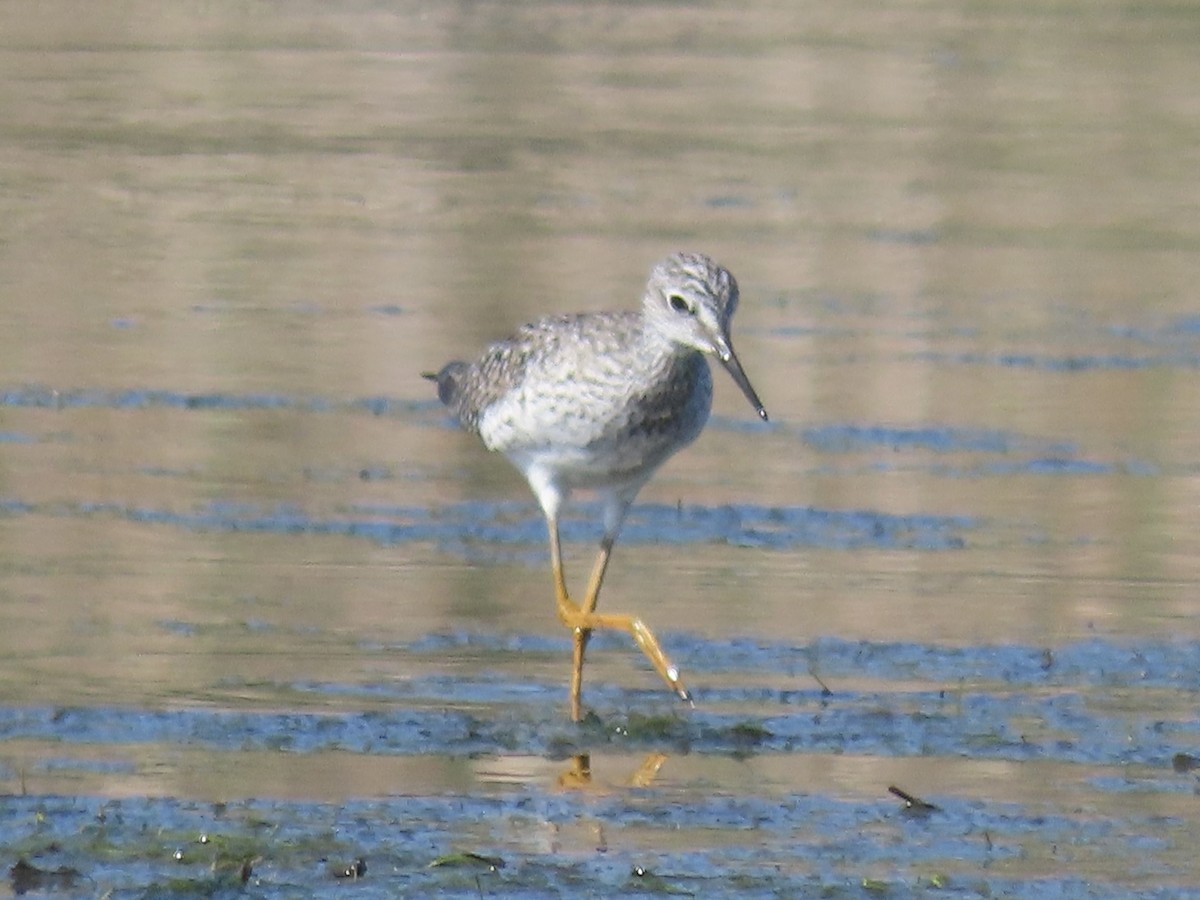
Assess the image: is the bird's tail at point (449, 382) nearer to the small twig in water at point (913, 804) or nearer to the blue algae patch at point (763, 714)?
the blue algae patch at point (763, 714)

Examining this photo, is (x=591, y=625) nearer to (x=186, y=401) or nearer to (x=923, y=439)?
(x=923, y=439)

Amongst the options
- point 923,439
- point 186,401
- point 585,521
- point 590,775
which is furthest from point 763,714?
point 186,401

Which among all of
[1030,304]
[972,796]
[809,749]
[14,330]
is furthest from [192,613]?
[1030,304]

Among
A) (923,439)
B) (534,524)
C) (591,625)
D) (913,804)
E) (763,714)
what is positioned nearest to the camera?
(913,804)

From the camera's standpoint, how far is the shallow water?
6613 mm

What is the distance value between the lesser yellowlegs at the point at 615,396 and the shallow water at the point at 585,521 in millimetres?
256

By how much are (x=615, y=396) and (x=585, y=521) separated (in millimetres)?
2069

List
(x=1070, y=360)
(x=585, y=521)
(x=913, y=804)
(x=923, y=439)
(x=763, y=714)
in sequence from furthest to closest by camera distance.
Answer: (x=1070, y=360)
(x=923, y=439)
(x=585, y=521)
(x=763, y=714)
(x=913, y=804)

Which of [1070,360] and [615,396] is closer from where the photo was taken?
[615,396]

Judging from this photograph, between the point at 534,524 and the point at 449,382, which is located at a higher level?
the point at 449,382

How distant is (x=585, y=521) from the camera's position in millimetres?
10203

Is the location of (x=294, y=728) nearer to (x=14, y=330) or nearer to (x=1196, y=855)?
(x=1196, y=855)

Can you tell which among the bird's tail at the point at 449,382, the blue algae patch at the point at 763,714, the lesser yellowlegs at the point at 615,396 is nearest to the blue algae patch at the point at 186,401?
the bird's tail at the point at 449,382

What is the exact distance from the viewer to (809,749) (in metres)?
7.35
